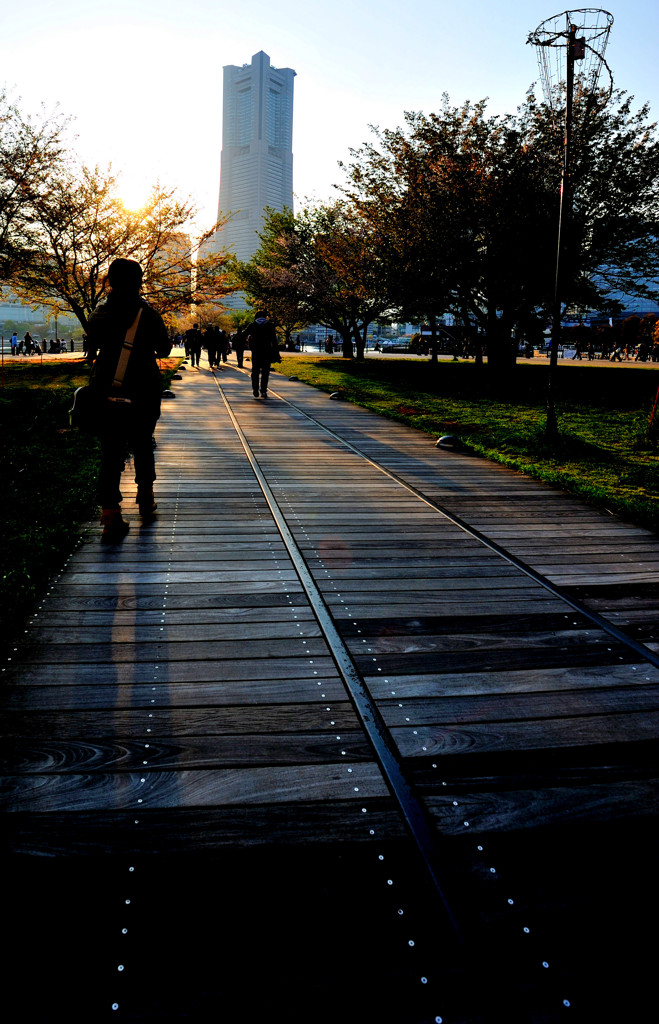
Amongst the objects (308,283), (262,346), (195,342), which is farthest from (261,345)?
(308,283)

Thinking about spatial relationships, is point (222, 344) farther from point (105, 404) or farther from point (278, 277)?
point (105, 404)

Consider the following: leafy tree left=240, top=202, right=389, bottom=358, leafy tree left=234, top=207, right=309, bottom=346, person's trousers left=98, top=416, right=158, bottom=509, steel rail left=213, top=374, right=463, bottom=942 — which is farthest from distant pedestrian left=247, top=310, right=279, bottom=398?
leafy tree left=234, top=207, right=309, bottom=346

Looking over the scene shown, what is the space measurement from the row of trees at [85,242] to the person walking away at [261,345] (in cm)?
780

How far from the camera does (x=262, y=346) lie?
15094 mm

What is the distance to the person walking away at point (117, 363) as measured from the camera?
4773 mm

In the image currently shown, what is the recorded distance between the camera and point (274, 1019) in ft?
5.00

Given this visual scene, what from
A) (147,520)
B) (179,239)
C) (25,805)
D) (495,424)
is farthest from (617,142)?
(25,805)

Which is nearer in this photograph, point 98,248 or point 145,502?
point 145,502

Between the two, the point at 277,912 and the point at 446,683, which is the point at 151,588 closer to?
the point at 446,683

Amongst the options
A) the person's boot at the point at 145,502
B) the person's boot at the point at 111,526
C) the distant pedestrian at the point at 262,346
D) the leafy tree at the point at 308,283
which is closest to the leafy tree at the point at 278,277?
the leafy tree at the point at 308,283

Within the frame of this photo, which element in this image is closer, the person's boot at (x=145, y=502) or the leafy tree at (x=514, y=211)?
the person's boot at (x=145, y=502)

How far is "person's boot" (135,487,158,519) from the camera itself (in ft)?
18.2

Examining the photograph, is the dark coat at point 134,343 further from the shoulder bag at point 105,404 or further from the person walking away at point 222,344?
the person walking away at point 222,344

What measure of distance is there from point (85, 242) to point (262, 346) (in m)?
13.0
